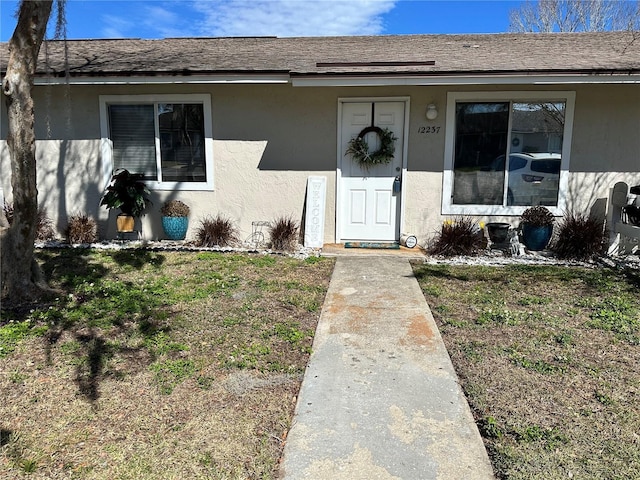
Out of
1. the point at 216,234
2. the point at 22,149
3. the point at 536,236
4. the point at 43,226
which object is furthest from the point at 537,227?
the point at 43,226

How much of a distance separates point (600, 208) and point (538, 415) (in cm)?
567

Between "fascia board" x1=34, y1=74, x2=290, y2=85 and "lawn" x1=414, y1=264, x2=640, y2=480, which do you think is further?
"fascia board" x1=34, y1=74, x2=290, y2=85

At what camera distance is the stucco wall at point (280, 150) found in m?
7.39

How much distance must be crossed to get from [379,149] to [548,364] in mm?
4734

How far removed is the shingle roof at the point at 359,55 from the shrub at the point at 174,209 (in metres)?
2.05

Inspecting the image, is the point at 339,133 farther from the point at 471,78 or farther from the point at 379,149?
the point at 471,78

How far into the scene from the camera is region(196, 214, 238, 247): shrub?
25.8 ft

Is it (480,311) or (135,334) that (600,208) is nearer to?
(480,311)

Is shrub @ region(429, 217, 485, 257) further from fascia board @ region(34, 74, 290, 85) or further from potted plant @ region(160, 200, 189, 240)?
potted plant @ region(160, 200, 189, 240)

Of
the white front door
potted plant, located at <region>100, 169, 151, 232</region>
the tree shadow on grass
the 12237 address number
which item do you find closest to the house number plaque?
the 12237 address number

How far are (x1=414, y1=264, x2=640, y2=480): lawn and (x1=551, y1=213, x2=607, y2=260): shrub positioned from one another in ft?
2.53

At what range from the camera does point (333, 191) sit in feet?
26.1

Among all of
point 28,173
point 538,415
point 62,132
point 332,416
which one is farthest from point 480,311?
point 62,132

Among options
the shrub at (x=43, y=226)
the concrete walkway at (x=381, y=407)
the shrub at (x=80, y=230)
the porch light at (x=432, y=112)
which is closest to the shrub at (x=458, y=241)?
the porch light at (x=432, y=112)
